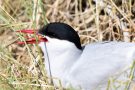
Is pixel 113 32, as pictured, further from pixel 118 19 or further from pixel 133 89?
pixel 133 89

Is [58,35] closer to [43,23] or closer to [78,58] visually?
[78,58]

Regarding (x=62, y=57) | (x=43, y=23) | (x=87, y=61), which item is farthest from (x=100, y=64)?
(x=43, y=23)

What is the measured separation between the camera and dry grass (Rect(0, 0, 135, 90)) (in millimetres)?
2977

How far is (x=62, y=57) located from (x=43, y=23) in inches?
36.7

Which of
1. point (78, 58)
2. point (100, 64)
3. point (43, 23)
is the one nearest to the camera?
point (100, 64)

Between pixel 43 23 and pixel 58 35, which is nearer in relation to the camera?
pixel 58 35

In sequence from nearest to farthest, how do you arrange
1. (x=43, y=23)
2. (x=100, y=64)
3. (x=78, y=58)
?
1. (x=100, y=64)
2. (x=78, y=58)
3. (x=43, y=23)

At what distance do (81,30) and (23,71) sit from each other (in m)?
1.06

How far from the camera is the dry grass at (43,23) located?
2.98m

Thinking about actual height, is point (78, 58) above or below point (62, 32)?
below

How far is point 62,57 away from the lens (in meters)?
2.98

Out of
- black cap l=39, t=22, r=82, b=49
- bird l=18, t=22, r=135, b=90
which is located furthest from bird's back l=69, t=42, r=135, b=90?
black cap l=39, t=22, r=82, b=49

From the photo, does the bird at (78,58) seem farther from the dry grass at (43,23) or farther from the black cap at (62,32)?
the dry grass at (43,23)

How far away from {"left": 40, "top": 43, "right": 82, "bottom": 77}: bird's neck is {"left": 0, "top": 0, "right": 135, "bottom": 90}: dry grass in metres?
0.09
